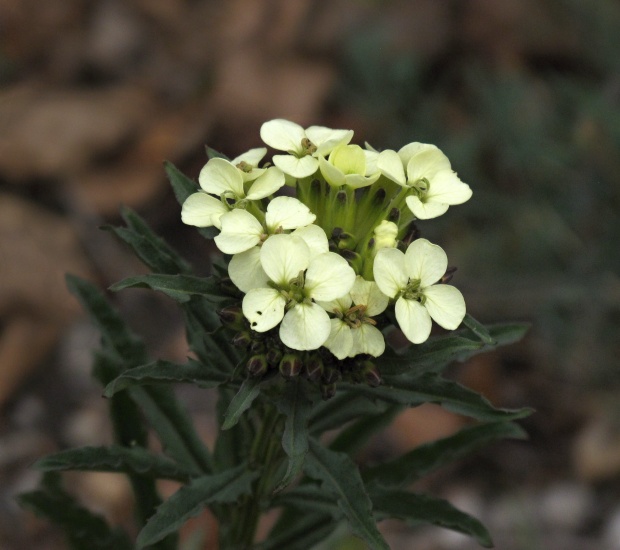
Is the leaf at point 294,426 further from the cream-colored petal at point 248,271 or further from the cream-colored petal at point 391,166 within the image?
the cream-colored petal at point 391,166

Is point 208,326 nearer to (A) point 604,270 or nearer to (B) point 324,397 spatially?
(B) point 324,397

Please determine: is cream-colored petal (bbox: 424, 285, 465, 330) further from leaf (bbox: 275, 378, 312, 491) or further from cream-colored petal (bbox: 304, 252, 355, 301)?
leaf (bbox: 275, 378, 312, 491)

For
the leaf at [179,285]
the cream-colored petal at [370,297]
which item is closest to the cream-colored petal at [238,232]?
the leaf at [179,285]

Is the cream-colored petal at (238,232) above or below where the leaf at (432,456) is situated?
above

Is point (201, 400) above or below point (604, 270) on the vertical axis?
below

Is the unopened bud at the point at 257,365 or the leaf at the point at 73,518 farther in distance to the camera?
the leaf at the point at 73,518

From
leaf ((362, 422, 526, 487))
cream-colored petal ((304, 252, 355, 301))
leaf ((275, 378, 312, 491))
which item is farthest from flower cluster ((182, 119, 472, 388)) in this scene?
leaf ((362, 422, 526, 487))

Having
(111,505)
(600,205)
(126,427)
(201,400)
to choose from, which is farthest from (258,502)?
(600,205)

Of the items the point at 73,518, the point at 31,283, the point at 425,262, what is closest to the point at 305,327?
the point at 425,262
